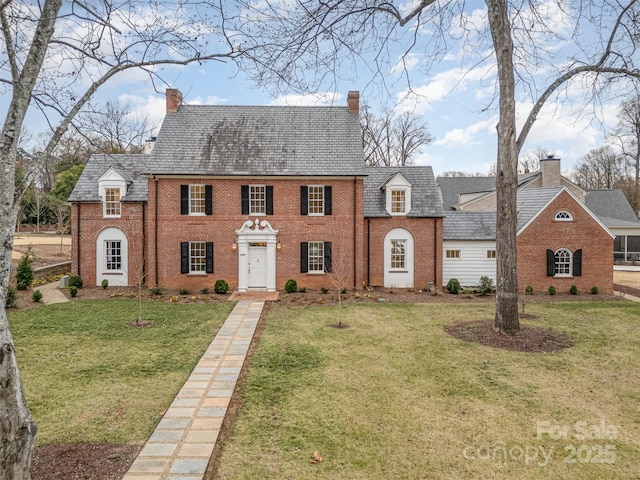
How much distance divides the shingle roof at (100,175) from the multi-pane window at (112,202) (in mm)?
397

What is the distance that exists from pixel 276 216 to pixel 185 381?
10.9 m

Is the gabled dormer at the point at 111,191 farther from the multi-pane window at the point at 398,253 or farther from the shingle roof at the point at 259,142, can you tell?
the multi-pane window at the point at 398,253

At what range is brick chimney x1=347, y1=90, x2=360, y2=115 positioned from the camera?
19.7 meters

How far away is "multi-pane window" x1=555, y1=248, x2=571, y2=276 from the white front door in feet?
46.1

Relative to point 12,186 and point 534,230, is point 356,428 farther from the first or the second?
point 534,230

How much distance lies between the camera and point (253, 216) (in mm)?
17688

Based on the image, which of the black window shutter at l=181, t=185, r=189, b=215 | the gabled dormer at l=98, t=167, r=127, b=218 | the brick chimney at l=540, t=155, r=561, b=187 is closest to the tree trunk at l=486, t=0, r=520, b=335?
the black window shutter at l=181, t=185, r=189, b=215

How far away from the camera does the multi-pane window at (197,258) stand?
17.9 m

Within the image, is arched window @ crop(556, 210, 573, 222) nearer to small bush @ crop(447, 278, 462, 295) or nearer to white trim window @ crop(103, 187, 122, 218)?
small bush @ crop(447, 278, 462, 295)

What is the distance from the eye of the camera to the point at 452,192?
37.6 meters

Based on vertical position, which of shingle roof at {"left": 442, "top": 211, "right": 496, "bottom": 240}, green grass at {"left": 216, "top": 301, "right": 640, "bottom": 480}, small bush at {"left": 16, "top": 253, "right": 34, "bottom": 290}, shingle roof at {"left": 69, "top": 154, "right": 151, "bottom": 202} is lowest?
green grass at {"left": 216, "top": 301, "right": 640, "bottom": 480}

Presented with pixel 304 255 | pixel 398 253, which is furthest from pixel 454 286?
pixel 304 255

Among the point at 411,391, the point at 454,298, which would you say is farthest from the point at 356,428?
the point at 454,298

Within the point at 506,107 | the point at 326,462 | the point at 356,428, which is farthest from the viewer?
the point at 506,107
